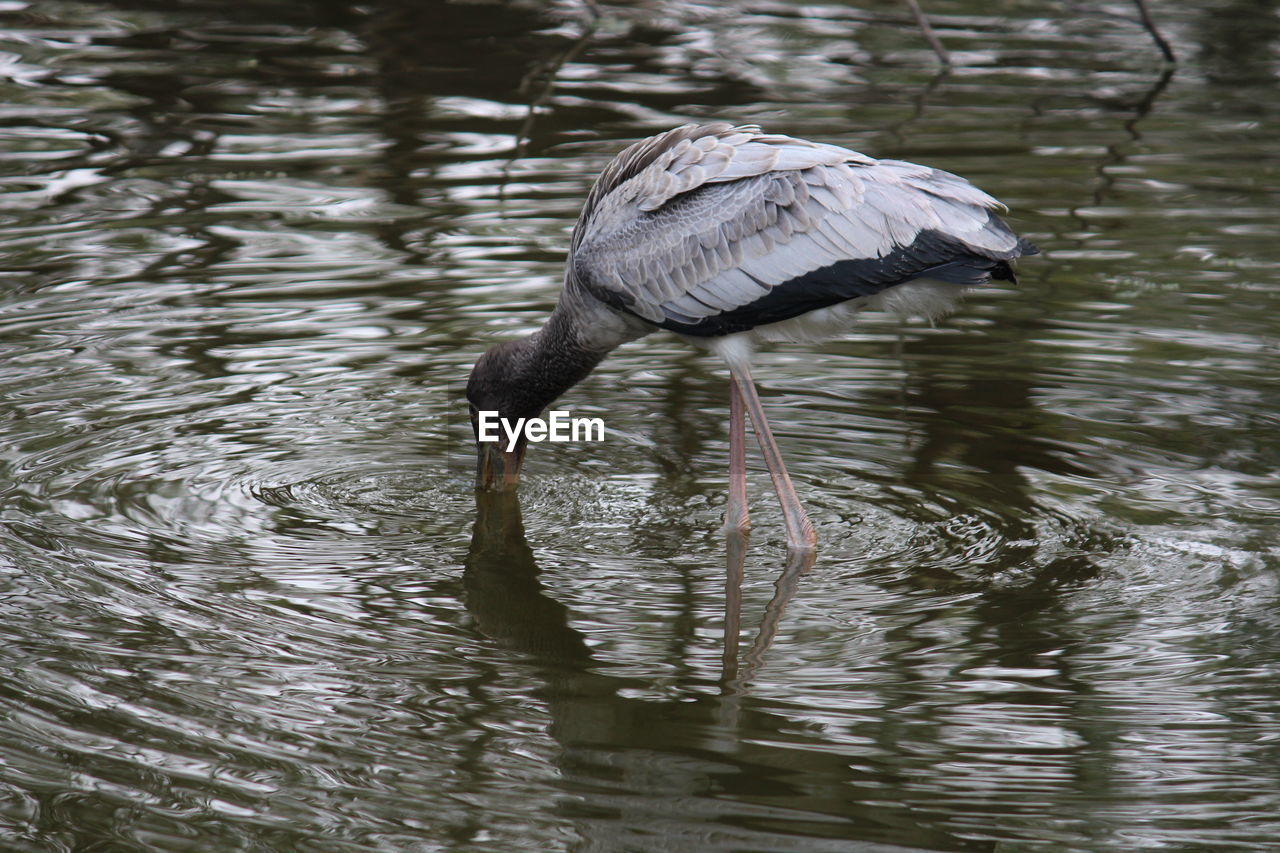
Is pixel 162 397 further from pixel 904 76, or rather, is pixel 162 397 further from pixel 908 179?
pixel 904 76

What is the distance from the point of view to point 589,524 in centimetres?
693

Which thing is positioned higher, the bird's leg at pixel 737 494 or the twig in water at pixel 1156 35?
the twig in water at pixel 1156 35

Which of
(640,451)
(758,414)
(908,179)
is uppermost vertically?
(908,179)

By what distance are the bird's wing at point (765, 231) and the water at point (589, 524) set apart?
1.02m

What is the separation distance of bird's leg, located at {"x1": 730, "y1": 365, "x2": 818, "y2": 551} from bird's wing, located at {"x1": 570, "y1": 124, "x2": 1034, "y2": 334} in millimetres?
301

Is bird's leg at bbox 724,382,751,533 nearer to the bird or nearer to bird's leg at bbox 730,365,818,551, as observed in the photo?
the bird

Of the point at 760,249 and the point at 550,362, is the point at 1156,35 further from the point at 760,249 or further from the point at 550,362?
the point at 760,249

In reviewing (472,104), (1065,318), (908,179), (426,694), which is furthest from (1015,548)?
(472,104)

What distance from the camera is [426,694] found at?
5316 millimetres

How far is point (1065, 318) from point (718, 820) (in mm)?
5737

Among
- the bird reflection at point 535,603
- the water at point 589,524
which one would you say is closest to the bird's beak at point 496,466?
the water at point 589,524

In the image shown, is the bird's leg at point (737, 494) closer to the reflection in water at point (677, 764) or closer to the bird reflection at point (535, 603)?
the bird reflection at point (535, 603)

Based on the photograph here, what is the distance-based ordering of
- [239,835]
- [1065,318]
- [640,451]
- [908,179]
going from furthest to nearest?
[1065,318] → [640,451] → [908,179] → [239,835]

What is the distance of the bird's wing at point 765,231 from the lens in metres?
6.25
